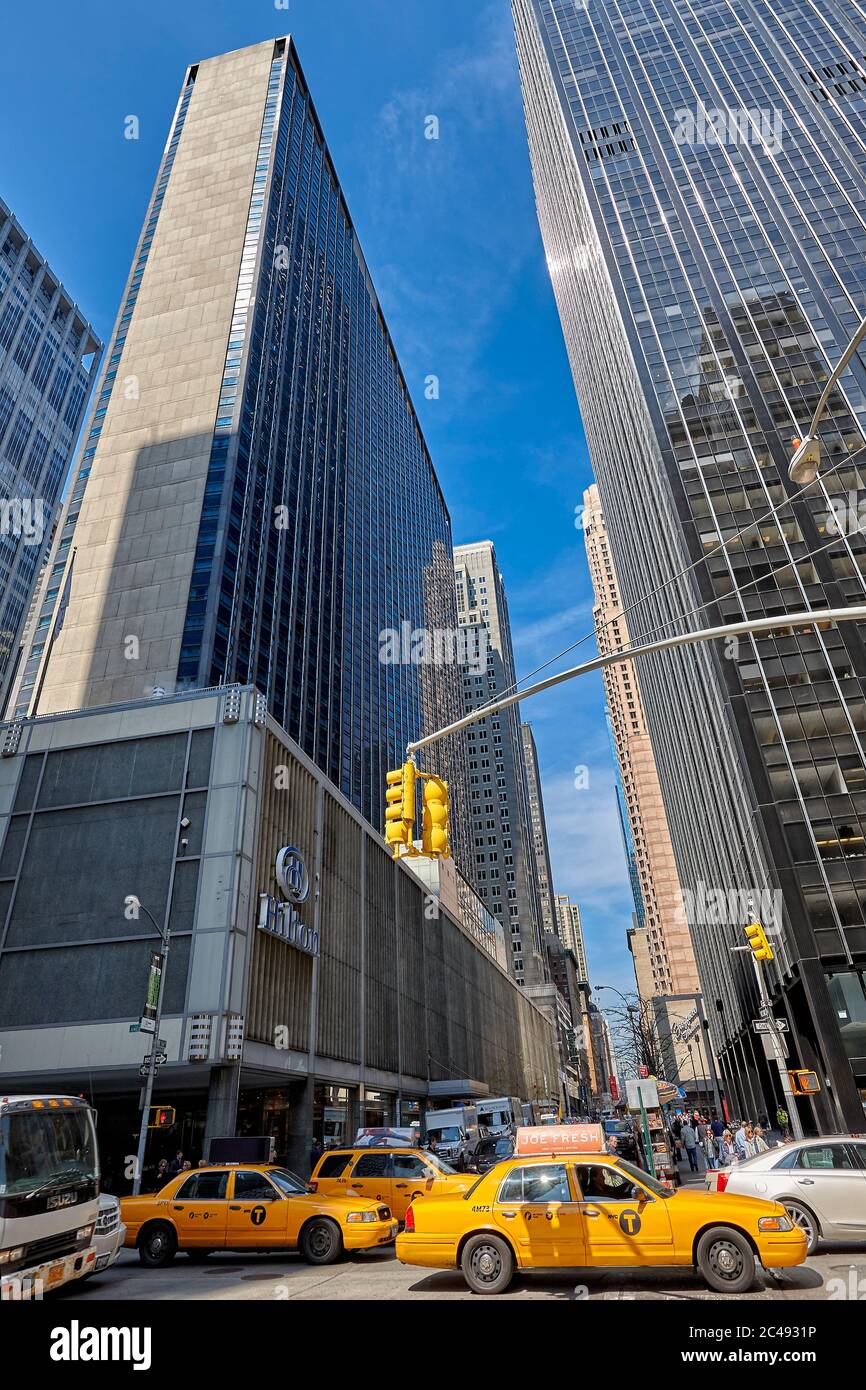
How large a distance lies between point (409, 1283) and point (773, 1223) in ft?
15.9

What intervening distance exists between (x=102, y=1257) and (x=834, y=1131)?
32.6 m

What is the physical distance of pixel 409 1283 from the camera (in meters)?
10.6

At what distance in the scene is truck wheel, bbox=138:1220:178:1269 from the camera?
45.7ft

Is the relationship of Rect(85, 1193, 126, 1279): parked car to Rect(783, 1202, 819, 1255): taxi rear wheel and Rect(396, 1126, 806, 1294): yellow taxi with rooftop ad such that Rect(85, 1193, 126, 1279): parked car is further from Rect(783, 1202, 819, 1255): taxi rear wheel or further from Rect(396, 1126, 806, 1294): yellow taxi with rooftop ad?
Rect(783, 1202, 819, 1255): taxi rear wheel

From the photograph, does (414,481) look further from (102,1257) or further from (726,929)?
(102,1257)

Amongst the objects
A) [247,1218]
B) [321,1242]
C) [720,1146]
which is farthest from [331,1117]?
[321,1242]

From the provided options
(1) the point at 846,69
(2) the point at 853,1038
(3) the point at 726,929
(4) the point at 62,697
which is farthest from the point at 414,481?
(2) the point at 853,1038

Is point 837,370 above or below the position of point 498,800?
below

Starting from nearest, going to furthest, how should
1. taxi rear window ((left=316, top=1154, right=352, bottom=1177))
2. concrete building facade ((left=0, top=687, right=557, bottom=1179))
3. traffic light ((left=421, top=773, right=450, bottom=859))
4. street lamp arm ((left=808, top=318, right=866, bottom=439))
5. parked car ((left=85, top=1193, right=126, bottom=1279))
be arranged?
1. street lamp arm ((left=808, top=318, right=866, bottom=439))
2. traffic light ((left=421, top=773, right=450, bottom=859))
3. parked car ((left=85, top=1193, right=126, bottom=1279))
4. taxi rear window ((left=316, top=1154, right=352, bottom=1177))
5. concrete building facade ((left=0, top=687, right=557, bottom=1179))

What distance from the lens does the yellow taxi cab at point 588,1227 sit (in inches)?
368

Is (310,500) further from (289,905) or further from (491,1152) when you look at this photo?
(491,1152)

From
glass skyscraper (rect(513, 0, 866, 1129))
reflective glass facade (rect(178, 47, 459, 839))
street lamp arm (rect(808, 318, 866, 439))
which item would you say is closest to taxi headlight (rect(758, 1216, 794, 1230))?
street lamp arm (rect(808, 318, 866, 439))

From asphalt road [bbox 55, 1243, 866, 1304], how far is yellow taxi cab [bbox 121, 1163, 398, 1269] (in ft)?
1.25

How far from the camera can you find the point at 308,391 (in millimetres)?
93938
